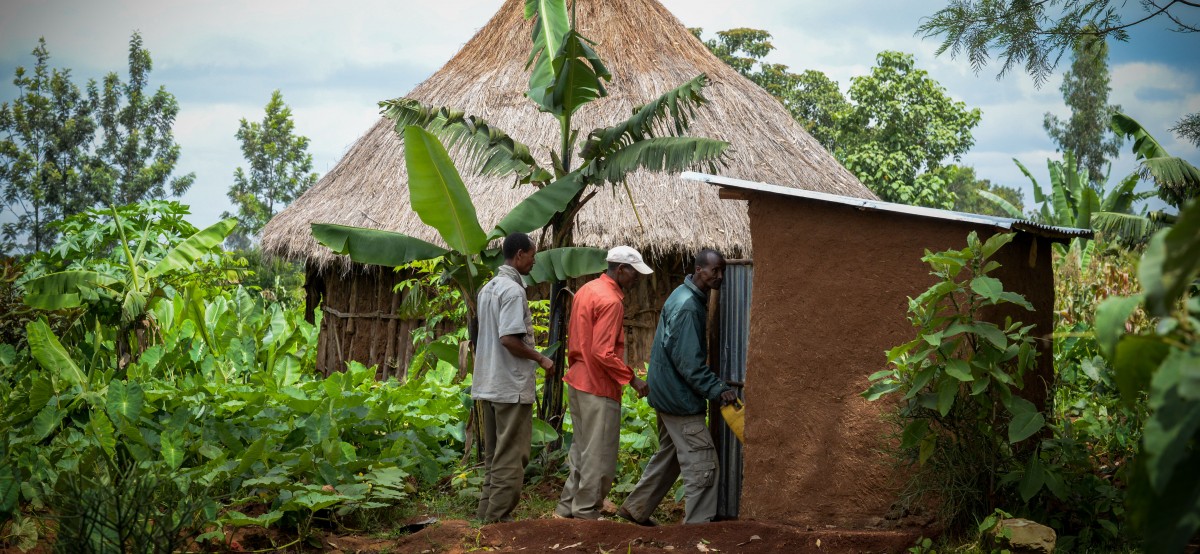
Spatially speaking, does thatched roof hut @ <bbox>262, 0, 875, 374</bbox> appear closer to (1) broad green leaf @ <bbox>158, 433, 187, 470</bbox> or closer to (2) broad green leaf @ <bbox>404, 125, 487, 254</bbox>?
(2) broad green leaf @ <bbox>404, 125, 487, 254</bbox>

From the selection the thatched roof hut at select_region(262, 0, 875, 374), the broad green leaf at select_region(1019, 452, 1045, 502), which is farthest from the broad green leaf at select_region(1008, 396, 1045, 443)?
the thatched roof hut at select_region(262, 0, 875, 374)

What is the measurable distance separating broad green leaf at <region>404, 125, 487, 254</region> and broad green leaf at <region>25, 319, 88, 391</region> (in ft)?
7.40

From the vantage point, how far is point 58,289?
6957mm

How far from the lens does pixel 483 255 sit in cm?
663

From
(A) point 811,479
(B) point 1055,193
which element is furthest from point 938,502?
(B) point 1055,193

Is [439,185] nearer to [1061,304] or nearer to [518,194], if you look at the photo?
[518,194]

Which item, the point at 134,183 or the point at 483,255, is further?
the point at 134,183

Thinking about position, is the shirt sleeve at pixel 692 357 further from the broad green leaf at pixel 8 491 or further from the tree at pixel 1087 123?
the tree at pixel 1087 123

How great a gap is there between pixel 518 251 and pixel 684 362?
3.74 feet

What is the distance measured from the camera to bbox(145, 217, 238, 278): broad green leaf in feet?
26.9

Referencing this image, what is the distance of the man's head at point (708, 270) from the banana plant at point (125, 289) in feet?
14.4

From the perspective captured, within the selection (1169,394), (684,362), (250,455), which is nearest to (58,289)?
(250,455)

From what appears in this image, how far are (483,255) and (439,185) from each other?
62 centimetres

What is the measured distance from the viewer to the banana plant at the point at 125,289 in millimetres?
6930
